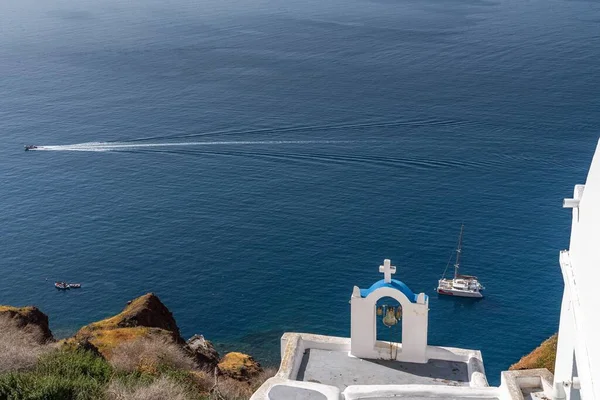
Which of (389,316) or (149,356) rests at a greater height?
(389,316)

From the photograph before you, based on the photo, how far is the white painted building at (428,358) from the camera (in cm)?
855

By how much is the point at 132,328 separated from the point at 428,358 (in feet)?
61.9

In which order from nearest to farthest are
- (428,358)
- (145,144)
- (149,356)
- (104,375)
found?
(428,358) → (104,375) → (149,356) → (145,144)

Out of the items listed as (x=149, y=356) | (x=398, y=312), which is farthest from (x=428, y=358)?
(x=149, y=356)

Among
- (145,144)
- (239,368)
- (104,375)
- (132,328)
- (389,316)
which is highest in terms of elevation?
(389,316)

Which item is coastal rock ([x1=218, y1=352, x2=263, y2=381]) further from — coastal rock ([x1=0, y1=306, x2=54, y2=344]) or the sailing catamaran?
the sailing catamaran

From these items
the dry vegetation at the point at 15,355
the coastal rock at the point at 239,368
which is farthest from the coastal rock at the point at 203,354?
the dry vegetation at the point at 15,355

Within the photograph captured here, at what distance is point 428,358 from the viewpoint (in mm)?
16766

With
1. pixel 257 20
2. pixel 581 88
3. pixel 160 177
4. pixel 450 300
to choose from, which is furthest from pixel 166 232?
pixel 257 20

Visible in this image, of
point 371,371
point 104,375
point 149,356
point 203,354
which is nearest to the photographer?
point 371,371

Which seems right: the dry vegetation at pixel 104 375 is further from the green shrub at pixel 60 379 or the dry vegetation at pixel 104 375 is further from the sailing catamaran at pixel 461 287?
the sailing catamaran at pixel 461 287

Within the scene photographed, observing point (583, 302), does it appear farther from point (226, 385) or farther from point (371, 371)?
point (226, 385)

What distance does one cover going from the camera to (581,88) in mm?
91375

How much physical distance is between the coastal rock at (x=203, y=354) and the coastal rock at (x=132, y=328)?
92cm
